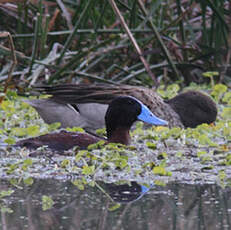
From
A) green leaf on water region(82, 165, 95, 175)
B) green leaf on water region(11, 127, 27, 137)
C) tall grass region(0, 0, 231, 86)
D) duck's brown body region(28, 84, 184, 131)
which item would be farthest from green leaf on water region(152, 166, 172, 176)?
tall grass region(0, 0, 231, 86)

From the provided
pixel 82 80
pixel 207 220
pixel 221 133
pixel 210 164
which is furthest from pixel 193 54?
pixel 207 220

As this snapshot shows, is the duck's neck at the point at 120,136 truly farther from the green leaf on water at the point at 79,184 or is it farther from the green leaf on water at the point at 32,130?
the green leaf on water at the point at 79,184

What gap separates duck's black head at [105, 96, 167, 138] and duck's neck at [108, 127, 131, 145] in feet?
0.10

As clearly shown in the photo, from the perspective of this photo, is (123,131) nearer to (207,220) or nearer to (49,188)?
(49,188)

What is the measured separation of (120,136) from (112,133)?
0.13 metres

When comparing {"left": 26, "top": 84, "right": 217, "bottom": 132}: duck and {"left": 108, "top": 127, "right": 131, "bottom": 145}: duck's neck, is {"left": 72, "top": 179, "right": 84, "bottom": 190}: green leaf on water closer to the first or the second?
{"left": 108, "top": 127, "right": 131, "bottom": 145}: duck's neck

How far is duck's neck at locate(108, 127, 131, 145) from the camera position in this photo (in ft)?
Result: 17.7

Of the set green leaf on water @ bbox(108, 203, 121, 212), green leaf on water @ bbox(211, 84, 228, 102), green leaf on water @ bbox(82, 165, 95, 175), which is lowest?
green leaf on water @ bbox(108, 203, 121, 212)

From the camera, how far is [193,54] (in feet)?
27.9

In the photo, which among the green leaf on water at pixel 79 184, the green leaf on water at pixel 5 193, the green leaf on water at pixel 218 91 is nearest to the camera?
the green leaf on water at pixel 5 193

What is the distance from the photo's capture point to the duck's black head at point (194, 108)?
276 inches

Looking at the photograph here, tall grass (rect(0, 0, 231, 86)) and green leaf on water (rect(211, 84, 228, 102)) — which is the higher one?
tall grass (rect(0, 0, 231, 86))

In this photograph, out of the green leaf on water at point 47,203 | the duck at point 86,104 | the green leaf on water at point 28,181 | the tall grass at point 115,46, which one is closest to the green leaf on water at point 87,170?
the green leaf on water at point 28,181

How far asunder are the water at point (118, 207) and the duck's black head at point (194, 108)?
9.76 ft
